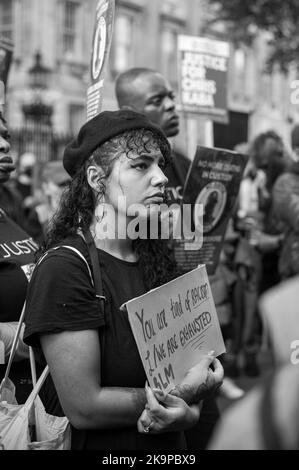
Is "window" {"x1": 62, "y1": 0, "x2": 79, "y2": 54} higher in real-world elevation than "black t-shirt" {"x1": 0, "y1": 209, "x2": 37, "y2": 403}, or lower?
higher

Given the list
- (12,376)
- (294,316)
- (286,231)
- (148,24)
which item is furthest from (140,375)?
(148,24)

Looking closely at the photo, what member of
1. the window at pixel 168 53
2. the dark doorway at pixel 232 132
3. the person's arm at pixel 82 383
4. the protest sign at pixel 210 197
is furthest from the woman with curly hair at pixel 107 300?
the window at pixel 168 53

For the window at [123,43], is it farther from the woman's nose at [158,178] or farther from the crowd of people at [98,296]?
the woman's nose at [158,178]

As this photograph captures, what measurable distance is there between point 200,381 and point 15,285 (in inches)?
30.6

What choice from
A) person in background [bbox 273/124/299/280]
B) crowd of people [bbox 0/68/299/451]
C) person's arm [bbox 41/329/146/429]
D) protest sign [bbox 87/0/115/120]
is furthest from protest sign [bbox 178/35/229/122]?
person's arm [bbox 41/329/146/429]

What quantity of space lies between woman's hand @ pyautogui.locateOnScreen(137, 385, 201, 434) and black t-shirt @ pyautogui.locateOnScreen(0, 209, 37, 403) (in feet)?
1.91

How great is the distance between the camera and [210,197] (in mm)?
3510

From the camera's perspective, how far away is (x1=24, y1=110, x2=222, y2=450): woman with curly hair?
6.53 feet

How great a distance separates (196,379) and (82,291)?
1.42 feet

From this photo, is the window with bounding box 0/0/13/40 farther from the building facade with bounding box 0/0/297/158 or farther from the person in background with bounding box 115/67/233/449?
the person in background with bounding box 115/67/233/449

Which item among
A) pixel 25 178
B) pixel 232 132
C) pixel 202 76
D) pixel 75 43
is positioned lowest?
pixel 25 178

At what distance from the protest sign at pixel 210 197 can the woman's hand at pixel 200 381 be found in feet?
3.71

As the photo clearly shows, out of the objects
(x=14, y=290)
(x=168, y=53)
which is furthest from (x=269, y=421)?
(x=168, y=53)

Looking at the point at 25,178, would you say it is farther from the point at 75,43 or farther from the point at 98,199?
the point at 75,43
